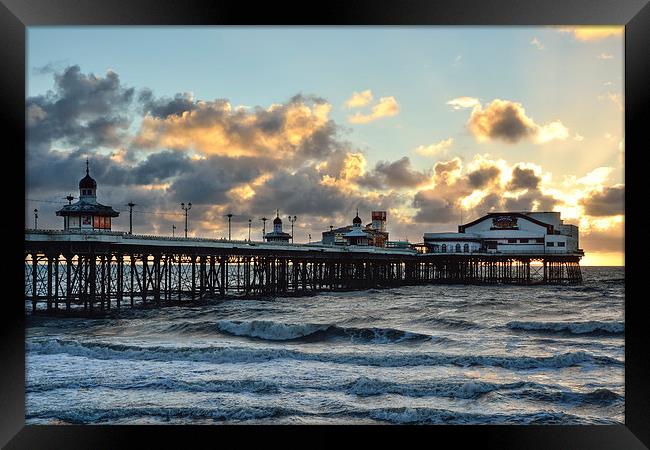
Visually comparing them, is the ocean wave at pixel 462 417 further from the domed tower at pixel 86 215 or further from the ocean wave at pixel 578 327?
the domed tower at pixel 86 215

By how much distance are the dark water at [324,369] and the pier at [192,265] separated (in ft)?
7.38

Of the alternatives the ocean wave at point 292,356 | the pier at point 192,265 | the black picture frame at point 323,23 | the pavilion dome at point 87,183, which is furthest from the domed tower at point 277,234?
the black picture frame at point 323,23

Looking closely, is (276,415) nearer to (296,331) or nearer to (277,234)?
(296,331)

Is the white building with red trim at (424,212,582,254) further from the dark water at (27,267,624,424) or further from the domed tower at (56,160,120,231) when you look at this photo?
the domed tower at (56,160,120,231)

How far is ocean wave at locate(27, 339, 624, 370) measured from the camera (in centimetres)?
1694

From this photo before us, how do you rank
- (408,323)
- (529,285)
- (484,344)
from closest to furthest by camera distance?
(484,344) < (408,323) < (529,285)

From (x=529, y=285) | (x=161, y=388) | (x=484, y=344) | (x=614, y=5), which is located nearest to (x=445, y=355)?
(x=484, y=344)

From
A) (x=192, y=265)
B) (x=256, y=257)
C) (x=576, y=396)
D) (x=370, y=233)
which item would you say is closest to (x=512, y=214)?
(x=370, y=233)

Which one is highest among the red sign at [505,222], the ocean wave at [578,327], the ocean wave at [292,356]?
the red sign at [505,222]

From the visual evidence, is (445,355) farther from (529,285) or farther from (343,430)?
(529,285)

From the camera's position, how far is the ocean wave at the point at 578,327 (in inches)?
968

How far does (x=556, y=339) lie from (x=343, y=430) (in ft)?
57.9

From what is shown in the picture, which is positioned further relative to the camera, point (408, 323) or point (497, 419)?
point (408, 323)

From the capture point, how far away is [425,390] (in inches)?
517
